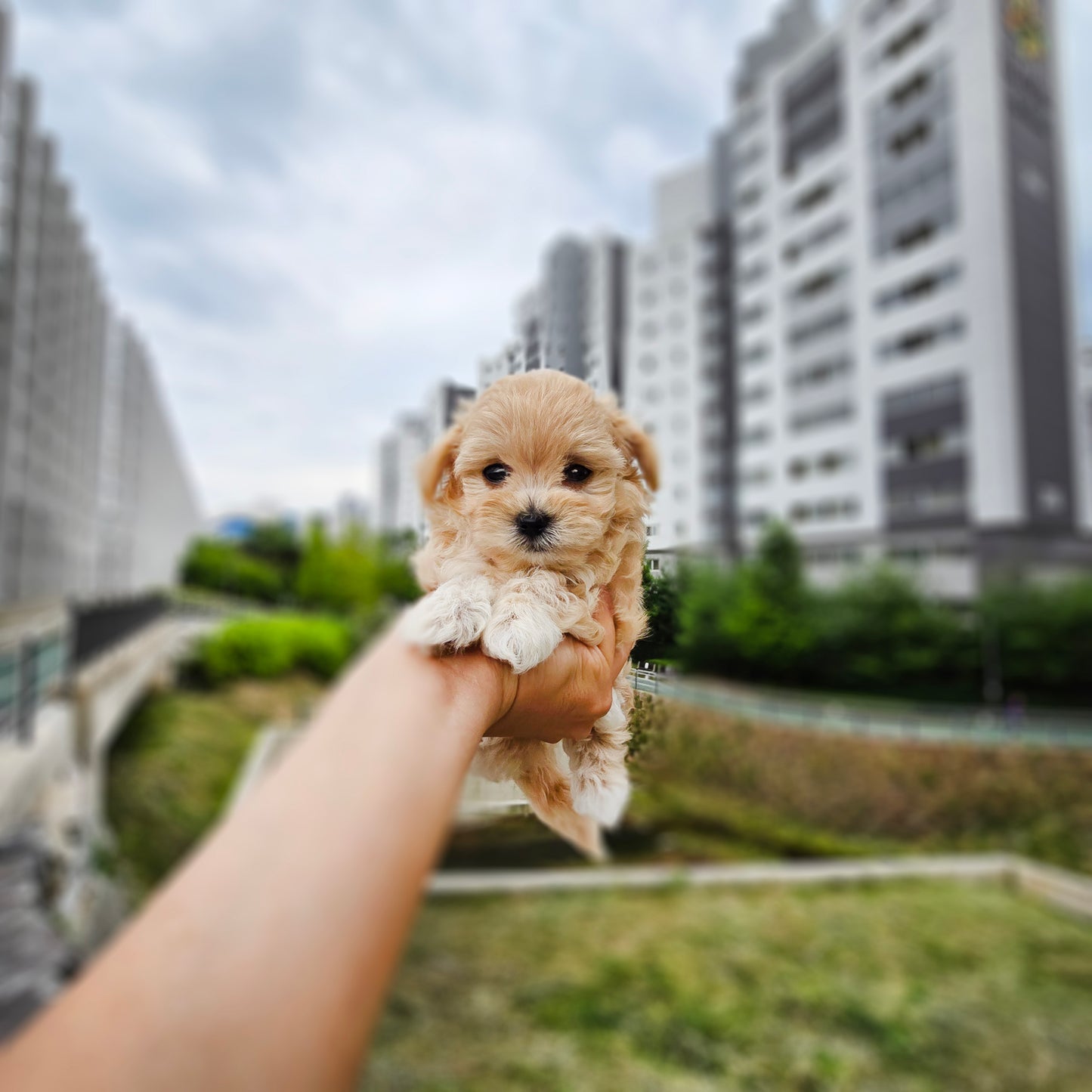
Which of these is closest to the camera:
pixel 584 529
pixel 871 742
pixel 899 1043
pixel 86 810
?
pixel 584 529

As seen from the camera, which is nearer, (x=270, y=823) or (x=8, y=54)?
(x=270, y=823)

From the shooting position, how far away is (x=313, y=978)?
50 cm

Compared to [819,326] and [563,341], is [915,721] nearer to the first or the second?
[819,326]

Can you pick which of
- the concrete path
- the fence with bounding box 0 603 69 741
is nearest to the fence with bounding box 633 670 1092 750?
the concrete path

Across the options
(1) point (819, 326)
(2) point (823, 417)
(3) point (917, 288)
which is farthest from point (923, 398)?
(1) point (819, 326)

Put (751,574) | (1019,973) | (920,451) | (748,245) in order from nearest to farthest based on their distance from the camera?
(1019,973) < (751,574) < (920,451) < (748,245)

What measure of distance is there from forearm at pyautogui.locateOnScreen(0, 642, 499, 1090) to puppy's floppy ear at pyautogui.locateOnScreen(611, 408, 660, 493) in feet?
1.44

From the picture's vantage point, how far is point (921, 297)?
23.1m

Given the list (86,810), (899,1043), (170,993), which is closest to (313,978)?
(170,993)

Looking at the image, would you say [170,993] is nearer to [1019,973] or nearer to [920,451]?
[1019,973]

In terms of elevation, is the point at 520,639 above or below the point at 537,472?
below

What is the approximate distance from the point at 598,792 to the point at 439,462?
51 cm

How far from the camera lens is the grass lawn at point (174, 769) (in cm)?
1112

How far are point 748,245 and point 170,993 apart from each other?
110ft
